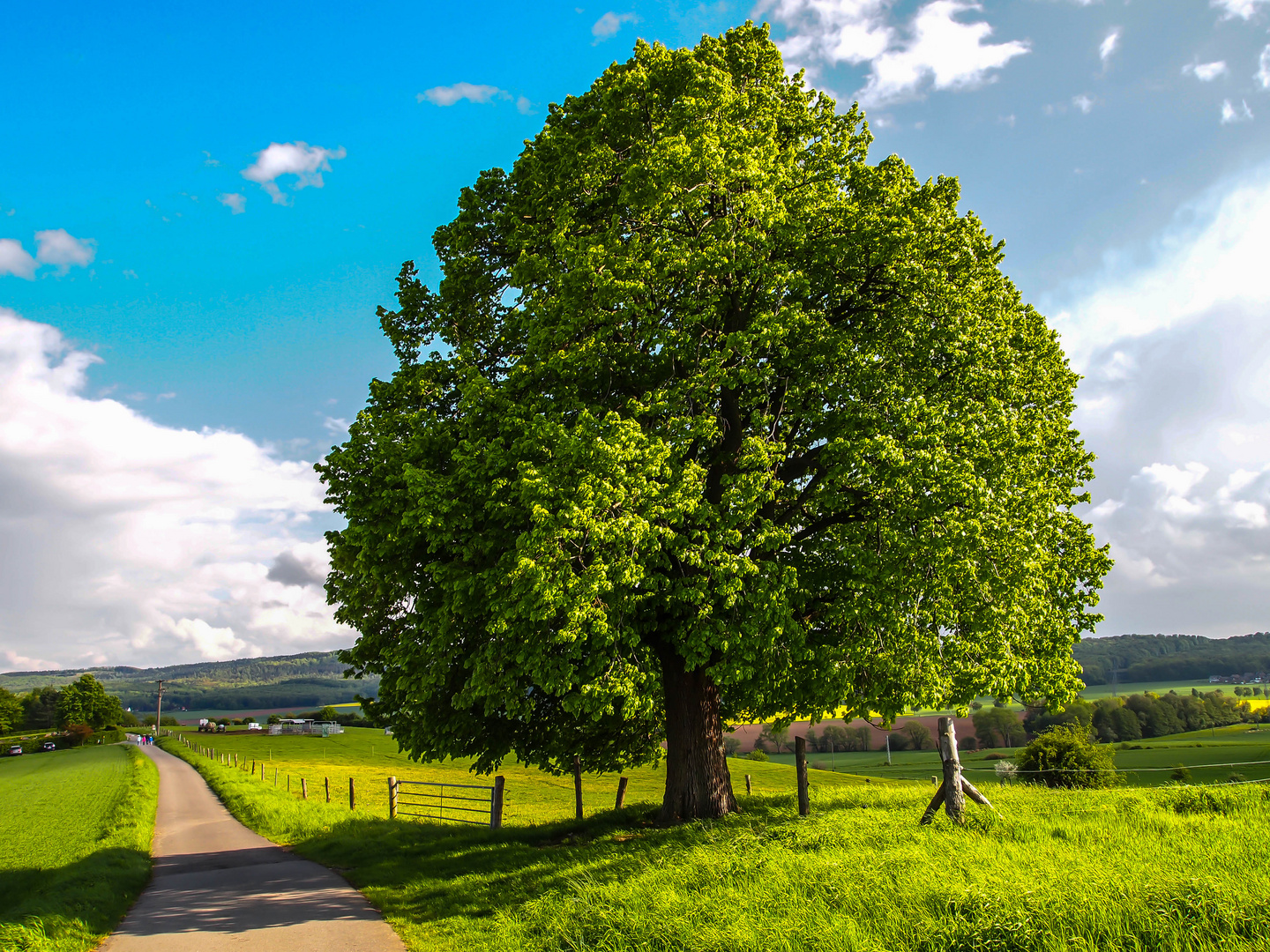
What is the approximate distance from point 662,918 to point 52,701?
600 feet

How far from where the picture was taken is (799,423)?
15.7 meters

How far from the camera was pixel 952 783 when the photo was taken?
1168 centimetres

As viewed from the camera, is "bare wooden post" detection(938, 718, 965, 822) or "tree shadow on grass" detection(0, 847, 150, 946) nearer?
"tree shadow on grass" detection(0, 847, 150, 946)

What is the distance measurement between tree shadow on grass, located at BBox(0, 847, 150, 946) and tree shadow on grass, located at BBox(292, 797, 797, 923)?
12.0 ft

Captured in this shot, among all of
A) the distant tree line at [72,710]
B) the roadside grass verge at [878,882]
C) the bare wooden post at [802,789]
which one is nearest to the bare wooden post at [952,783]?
the roadside grass verge at [878,882]

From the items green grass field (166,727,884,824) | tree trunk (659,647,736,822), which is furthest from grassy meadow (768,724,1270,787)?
tree trunk (659,647,736,822)

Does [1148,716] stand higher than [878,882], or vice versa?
[878,882]

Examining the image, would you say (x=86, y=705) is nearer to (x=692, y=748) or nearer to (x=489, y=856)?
(x=489, y=856)

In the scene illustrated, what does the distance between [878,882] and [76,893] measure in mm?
13264

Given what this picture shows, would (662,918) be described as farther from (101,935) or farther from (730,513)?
(101,935)

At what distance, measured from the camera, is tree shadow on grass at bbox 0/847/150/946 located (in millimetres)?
10734

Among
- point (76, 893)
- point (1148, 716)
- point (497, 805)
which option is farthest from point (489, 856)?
point (1148, 716)

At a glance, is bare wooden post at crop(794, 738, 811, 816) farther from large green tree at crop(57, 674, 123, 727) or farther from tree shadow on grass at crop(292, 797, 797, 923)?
large green tree at crop(57, 674, 123, 727)

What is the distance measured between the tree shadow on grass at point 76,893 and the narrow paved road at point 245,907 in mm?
354
